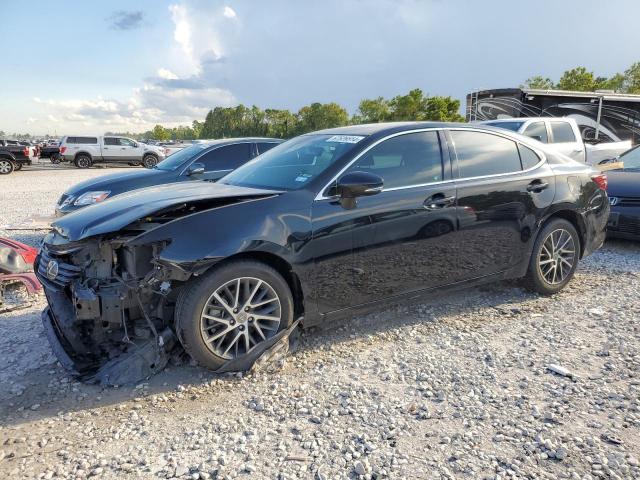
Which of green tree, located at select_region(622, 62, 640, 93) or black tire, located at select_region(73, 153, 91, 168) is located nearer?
black tire, located at select_region(73, 153, 91, 168)

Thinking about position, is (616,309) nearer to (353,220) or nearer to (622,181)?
(353,220)

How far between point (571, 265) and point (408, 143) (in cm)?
233

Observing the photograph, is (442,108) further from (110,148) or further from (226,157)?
(226,157)

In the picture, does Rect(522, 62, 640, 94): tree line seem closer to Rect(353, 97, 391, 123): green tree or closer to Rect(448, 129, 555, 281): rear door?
Rect(353, 97, 391, 123): green tree

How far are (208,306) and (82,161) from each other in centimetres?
2715

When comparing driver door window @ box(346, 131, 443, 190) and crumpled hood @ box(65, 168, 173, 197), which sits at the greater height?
driver door window @ box(346, 131, 443, 190)

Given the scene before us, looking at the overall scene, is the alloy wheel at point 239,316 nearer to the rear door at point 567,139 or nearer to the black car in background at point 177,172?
the black car in background at point 177,172

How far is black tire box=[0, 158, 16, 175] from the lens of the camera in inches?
883

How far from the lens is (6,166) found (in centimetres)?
2256

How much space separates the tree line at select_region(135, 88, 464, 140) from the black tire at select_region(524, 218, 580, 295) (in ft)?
145

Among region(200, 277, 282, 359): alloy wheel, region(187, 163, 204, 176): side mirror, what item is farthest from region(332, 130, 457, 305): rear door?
region(187, 163, 204, 176): side mirror

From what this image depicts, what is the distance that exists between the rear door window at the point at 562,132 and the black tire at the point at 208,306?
9505mm

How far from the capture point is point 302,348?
148 inches

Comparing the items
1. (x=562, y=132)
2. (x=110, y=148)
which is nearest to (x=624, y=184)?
(x=562, y=132)
